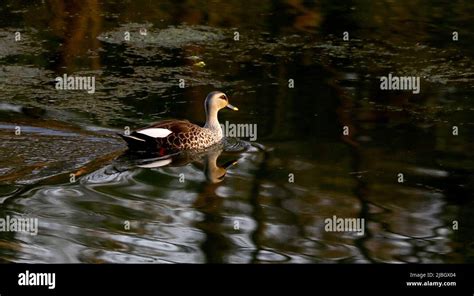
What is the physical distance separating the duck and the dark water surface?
0.18 meters

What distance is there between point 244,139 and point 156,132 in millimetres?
1179

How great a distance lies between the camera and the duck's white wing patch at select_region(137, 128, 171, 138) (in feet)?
37.1

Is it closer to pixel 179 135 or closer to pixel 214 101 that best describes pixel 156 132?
pixel 179 135

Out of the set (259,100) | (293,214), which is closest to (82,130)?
(259,100)

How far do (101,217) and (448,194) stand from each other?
3233mm

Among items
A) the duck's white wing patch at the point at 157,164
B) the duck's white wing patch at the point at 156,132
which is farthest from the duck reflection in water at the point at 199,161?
the duck's white wing patch at the point at 156,132

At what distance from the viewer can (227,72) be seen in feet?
47.9

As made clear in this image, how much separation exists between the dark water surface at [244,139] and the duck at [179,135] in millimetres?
182

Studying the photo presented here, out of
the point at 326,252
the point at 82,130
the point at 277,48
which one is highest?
the point at 277,48

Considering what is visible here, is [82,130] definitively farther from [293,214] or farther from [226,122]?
[293,214]

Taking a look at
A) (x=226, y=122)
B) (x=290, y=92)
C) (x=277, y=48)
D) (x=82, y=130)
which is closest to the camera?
(x=82, y=130)

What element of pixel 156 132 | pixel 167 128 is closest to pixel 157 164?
pixel 156 132

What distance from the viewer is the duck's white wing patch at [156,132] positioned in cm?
1132

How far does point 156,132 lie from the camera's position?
11.4 m
